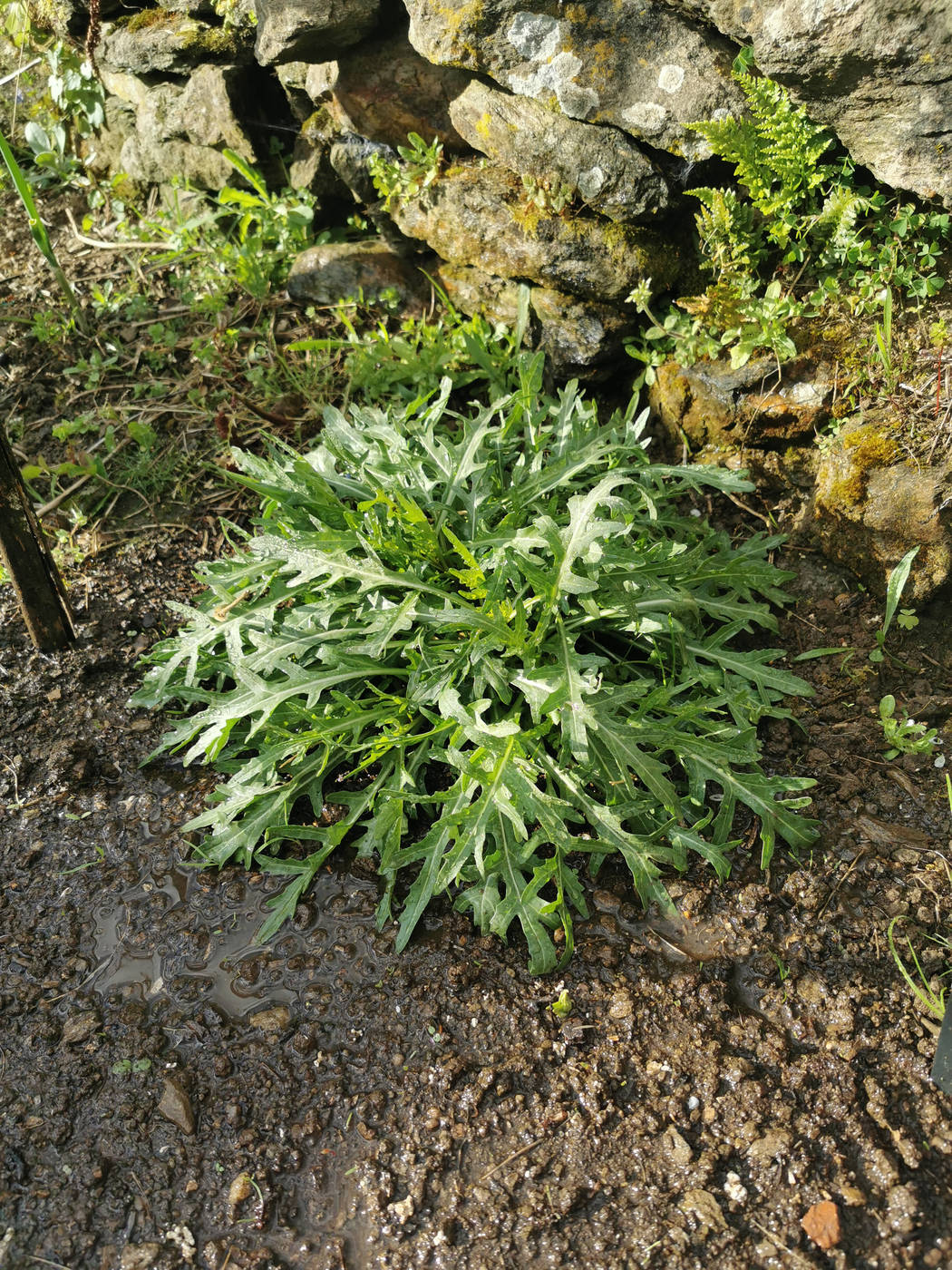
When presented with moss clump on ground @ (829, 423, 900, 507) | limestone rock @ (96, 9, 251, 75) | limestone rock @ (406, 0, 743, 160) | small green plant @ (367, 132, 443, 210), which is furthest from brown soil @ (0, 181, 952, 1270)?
limestone rock @ (96, 9, 251, 75)

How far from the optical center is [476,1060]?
2.14 metres

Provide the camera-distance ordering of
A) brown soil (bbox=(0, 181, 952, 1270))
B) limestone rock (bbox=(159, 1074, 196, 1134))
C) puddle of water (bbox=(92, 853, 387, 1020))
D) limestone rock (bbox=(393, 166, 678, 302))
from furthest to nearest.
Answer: limestone rock (bbox=(393, 166, 678, 302)) → puddle of water (bbox=(92, 853, 387, 1020)) → limestone rock (bbox=(159, 1074, 196, 1134)) → brown soil (bbox=(0, 181, 952, 1270))

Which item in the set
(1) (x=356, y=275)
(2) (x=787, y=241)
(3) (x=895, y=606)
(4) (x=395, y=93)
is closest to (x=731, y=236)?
(2) (x=787, y=241)

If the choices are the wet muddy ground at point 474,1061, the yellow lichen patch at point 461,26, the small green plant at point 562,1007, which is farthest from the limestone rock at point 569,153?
the small green plant at point 562,1007

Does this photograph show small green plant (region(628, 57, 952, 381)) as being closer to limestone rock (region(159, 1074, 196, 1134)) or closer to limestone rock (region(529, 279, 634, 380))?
limestone rock (region(529, 279, 634, 380))

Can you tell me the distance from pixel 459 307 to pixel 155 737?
204cm

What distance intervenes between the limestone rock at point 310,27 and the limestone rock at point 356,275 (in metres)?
0.68

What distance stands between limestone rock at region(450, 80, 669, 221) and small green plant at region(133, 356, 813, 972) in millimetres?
753

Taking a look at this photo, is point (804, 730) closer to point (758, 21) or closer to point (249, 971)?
point (249, 971)

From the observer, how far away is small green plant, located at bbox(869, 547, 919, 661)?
268 centimetres

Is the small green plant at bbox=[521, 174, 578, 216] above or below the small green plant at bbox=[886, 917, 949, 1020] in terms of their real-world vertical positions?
above

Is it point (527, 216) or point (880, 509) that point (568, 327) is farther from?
point (880, 509)

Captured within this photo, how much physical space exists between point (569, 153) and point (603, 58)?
0.28 m

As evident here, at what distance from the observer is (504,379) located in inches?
136
